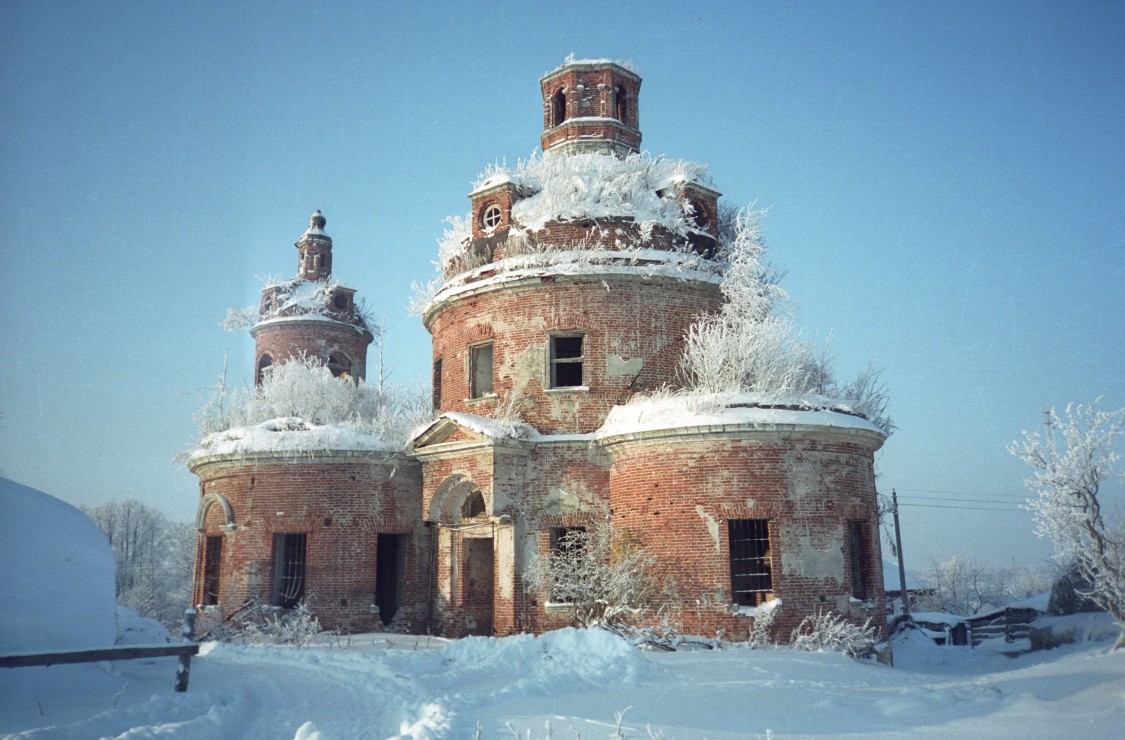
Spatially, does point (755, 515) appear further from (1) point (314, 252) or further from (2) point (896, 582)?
(2) point (896, 582)

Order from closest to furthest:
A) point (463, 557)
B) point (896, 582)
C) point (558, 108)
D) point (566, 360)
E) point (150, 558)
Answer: point (566, 360), point (463, 557), point (558, 108), point (896, 582), point (150, 558)

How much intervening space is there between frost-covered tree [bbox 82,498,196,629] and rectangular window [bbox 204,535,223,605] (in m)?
6.37

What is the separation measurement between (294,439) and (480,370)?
13.9ft

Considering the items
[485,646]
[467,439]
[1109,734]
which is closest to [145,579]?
[467,439]

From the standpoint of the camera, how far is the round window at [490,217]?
62.7ft

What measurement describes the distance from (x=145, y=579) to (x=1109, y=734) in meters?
42.2

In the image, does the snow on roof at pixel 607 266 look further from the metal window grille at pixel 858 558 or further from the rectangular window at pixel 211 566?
the rectangular window at pixel 211 566

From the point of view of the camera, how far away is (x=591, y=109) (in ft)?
69.8

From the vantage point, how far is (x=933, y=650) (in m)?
20.9

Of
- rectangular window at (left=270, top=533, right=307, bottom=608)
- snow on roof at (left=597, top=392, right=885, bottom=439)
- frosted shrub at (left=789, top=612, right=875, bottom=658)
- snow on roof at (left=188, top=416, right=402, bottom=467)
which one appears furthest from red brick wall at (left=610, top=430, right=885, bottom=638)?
→ rectangular window at (left=270, top=533, right=307, bottom=608)

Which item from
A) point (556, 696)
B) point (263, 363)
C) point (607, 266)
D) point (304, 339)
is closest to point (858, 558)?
point (607, 266)

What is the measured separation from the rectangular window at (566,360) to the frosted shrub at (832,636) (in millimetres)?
6285

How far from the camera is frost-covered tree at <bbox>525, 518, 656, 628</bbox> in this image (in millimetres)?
14820

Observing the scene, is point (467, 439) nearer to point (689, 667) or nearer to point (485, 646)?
point (485, 646)
